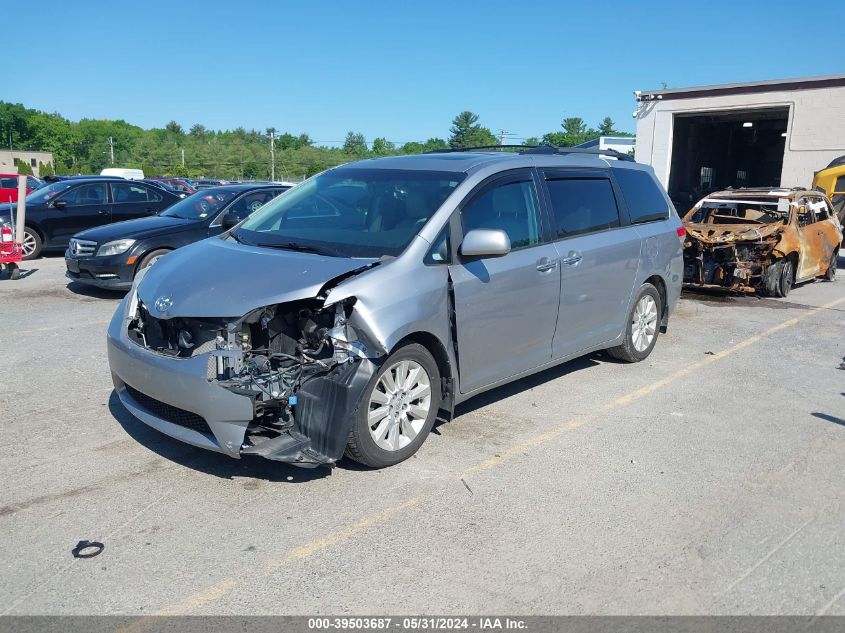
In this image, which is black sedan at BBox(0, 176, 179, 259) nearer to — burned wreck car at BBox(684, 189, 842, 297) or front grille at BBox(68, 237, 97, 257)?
front grille at BBox(68, 237, 97, 257)

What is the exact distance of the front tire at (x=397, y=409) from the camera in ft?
14.1

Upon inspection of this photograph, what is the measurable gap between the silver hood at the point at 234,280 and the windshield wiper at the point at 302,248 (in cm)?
8

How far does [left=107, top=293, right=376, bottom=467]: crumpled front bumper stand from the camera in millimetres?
3984

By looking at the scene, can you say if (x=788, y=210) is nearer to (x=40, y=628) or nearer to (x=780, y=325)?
(x=780, y=325)

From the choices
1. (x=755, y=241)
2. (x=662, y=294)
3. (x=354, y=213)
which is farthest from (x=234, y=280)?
(x=755, y=241)

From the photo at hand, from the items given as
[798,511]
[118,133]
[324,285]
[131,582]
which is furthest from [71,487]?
[118,133]

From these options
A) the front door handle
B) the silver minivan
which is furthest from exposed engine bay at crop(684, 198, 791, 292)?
the front door handle

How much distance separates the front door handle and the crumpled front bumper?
6.00 feet

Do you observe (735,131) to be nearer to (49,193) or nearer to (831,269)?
(831,269)

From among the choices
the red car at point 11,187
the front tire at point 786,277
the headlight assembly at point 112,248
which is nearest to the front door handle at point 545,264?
the headlight assembly at point 112,248

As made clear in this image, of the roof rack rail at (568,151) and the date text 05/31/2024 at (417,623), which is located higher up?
the roof rack rail at (568,151)

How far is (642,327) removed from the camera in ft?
23.4

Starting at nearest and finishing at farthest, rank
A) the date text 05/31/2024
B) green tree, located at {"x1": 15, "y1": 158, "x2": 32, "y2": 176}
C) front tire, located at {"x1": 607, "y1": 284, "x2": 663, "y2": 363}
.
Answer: the date text 05/31/2024 → front tire, located at {"x1": 607, "y1": 284, "x2": 663, "y2": 363} → green tree, located at {"x1": 15, "y1": 158, "x2": 32, "y2": 176}

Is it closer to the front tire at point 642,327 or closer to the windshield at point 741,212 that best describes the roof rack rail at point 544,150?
the front tire at point 642,327
